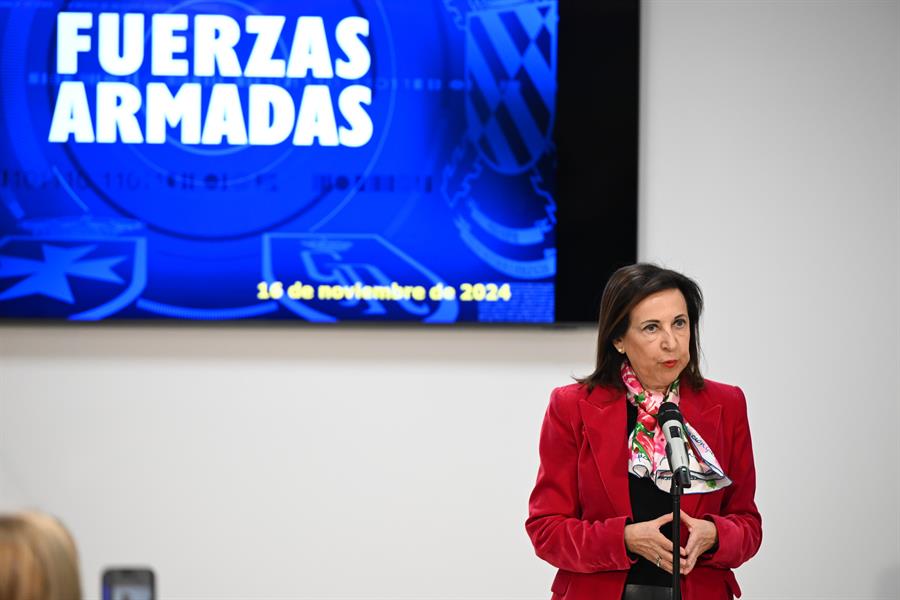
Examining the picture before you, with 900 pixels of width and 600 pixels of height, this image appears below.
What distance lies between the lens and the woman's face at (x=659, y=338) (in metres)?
2.38

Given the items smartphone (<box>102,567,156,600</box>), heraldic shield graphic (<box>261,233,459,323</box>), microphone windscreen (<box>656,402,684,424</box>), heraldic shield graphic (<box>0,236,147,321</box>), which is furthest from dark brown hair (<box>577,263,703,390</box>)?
heraldic shield graphic (<box>0,236,147,321</box>)

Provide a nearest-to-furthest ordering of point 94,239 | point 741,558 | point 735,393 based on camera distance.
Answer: point 741,558, point 735,393, point 94,239

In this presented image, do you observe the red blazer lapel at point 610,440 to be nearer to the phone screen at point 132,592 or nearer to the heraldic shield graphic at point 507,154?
the phone screen at point 132,592

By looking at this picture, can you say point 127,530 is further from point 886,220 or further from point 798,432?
point 886,220

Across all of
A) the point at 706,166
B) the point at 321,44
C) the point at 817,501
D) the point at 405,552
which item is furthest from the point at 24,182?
the point at 817,501

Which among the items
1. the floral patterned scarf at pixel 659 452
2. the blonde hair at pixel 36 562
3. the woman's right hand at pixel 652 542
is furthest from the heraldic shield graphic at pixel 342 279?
the blonde hair at pixel 36 562

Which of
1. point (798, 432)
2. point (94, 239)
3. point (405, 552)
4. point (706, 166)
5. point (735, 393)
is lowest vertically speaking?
point (405, 552)

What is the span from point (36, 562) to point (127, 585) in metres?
0.50

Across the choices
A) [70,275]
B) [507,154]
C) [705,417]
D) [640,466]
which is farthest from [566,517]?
[70,275]

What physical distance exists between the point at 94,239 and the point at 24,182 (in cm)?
33

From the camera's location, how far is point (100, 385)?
12.4 feet

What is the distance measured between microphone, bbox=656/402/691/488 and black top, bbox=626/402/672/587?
0.97ft

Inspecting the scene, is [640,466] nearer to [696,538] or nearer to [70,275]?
[696,538]

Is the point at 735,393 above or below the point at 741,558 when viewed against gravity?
above
